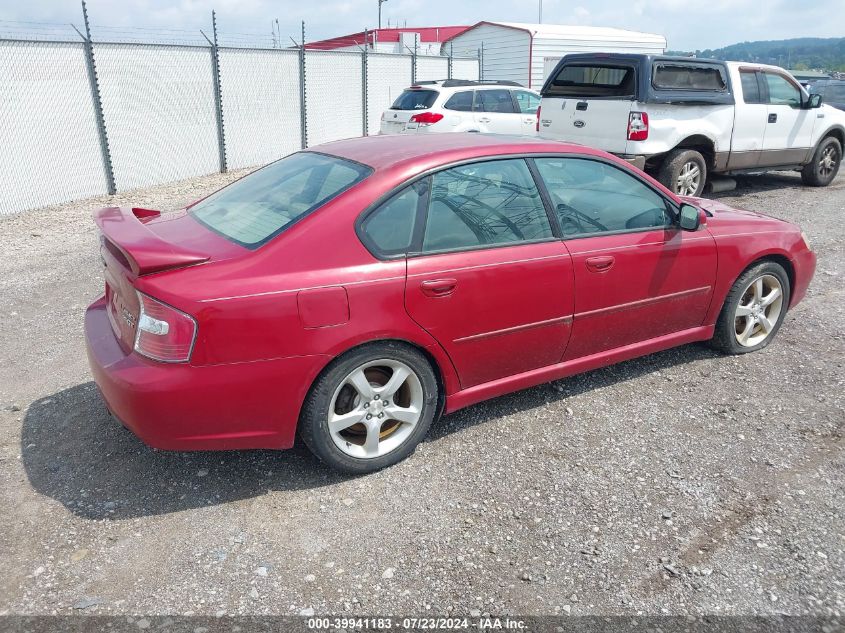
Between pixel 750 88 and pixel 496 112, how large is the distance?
4.79 metres

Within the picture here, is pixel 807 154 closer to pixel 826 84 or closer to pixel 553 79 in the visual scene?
pixel 553 79

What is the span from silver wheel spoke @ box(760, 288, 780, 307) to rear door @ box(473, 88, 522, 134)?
8.70 metres

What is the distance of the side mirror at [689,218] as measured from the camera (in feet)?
13.2

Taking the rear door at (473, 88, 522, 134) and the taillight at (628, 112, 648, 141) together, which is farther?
the rear door at (473, 88, 522, 134)

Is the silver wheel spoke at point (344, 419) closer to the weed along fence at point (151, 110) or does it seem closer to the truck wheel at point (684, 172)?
the truck wheel at point (684, 172)

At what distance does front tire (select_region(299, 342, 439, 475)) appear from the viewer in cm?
307

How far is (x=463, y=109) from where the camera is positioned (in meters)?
12.5

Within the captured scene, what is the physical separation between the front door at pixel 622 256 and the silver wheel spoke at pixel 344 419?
51.7 inches

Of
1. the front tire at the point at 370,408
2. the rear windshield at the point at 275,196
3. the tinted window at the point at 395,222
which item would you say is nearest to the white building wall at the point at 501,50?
the rear windshield at the point at 275,196

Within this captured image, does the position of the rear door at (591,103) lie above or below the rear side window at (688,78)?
below

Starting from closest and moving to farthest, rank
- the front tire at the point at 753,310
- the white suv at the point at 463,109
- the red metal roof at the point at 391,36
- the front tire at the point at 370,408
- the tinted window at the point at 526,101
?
the front tire at the point at 370,408 < the front tire at the point at 753,310 < the white suv at the point at 463,109 < the tinted window at the point at 526,101 < the red metal roof at the point at 391,36

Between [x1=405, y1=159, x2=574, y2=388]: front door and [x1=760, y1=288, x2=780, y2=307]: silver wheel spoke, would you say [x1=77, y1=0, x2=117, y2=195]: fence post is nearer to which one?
[x1=405, y1=159, x2=574, y2=388]: front door

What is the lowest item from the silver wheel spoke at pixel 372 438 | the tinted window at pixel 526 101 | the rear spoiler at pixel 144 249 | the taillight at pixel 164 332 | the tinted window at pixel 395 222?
the silver wheel spoke at pixel 372 438

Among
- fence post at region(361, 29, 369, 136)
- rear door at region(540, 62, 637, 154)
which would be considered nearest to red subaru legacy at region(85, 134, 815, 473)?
rear door at region(540, 62, 637, 154)
